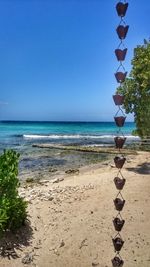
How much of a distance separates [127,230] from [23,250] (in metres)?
3.74

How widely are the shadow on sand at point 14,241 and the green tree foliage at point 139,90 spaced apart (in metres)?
12.2

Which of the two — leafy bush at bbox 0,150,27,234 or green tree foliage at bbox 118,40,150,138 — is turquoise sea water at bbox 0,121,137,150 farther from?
leafy bush at bbox 0,150,27,234

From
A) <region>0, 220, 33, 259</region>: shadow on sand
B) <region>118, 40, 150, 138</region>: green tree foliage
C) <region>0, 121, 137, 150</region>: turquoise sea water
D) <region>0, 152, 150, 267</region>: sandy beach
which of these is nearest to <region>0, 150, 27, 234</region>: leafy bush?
<region>0, 220, 33, 259</region>: shadow on sand

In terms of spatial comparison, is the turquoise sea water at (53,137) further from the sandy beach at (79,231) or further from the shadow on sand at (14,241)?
the shadow on sand at (14,241)

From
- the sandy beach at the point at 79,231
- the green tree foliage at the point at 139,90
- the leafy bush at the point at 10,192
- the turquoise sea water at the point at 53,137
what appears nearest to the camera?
the sandy beach at the point at 79,231

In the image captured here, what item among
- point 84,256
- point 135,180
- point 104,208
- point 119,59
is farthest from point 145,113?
point 119,59

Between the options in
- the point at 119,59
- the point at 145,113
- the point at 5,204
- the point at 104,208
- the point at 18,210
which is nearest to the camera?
the point at 119,59

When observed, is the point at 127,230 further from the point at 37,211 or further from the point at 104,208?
the point at 37,211

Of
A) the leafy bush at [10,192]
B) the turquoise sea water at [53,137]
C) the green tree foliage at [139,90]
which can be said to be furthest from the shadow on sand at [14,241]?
the turquoise sea water at [53,137]

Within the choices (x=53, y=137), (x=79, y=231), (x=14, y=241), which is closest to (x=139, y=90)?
(x=79, y=231)

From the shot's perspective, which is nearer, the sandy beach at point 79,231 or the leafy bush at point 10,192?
the sandy beach at point 79,231

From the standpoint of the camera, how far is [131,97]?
77.8 ft

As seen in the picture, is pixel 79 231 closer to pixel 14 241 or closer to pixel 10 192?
pixel 14 241

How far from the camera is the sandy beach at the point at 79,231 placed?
1196cm
